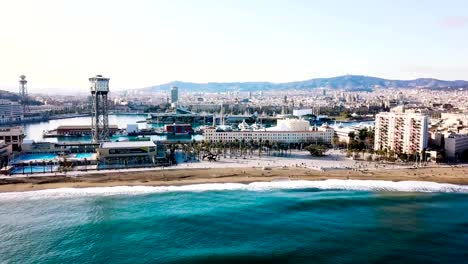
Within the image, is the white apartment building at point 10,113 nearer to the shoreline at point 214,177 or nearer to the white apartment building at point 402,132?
the shoreline at point 214,177

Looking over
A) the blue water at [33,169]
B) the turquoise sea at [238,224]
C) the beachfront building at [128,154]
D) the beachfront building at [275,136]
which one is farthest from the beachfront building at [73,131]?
the turquoise sea at [238,224]

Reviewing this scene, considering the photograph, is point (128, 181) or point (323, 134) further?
point (323, 134)

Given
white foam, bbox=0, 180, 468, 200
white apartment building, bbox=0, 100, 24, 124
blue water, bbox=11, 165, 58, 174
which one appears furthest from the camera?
white apartment building, bbox=0, 100, 24, 124

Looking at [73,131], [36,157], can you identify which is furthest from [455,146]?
[73,131]

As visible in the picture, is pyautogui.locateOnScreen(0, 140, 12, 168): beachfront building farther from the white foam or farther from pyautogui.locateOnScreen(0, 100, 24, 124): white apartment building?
pyautogui.locateOnScreen(0, 100, 24, 124): white apartment building

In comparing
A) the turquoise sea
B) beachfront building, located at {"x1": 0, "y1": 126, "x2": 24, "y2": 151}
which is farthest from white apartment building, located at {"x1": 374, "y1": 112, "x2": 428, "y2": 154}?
beachfront building, located at {"x1": 0, "y1": 126, "x2": 24, "y2": 151}

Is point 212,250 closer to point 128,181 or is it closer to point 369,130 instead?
point 128,181

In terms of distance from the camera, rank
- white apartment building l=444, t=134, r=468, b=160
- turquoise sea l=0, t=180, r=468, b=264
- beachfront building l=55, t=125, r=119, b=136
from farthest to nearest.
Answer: beachfront building l=55, t=125, r=119, b=136, white apartment building l=444, t=134, r=468, b=160, turquoise sea l=0, t=180, r=468, b=264

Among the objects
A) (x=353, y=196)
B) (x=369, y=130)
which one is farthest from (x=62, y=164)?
(x=369, y=130)
